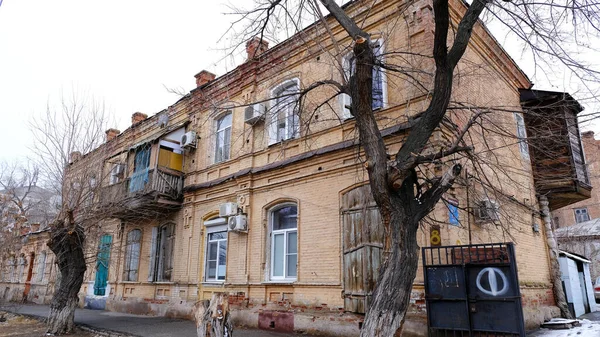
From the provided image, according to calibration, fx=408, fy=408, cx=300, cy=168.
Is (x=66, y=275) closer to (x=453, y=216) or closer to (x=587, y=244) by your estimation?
(x=453, y=216)

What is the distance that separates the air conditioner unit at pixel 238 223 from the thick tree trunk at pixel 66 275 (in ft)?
12.5

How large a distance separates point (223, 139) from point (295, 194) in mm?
4188

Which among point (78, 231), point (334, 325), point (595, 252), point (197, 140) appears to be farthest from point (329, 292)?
point (595, 252)

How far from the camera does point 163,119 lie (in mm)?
15781

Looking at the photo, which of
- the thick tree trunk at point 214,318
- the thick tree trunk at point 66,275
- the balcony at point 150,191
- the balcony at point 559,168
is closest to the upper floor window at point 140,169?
the balcony at point 150,191

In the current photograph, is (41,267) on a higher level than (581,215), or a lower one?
lower

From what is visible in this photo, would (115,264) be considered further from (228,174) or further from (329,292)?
(329,292)

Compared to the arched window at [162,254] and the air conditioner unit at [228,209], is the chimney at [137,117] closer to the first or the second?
the arched window at [162,254]

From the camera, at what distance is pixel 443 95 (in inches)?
213

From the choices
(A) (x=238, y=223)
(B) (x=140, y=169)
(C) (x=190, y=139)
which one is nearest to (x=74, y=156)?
(B) (x=140, y=169)

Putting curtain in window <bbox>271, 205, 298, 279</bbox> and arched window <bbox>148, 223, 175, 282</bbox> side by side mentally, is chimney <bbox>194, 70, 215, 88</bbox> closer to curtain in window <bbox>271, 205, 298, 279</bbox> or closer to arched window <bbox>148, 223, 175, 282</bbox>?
arched window <bbox>148, 223, 175, 282</bbox>

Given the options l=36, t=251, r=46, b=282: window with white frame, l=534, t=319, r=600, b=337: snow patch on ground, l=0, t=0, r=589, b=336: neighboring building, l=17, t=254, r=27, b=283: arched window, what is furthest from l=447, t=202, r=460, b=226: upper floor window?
l=17, t=254, r=27, b=283: arched window

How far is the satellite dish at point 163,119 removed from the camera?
619 inches

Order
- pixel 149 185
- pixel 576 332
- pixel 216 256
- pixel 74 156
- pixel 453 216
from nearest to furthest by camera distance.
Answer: pixel 453 216 < pixel 576 332 < pixel 74 156 < pixel 216 256 < pixel 149 185
